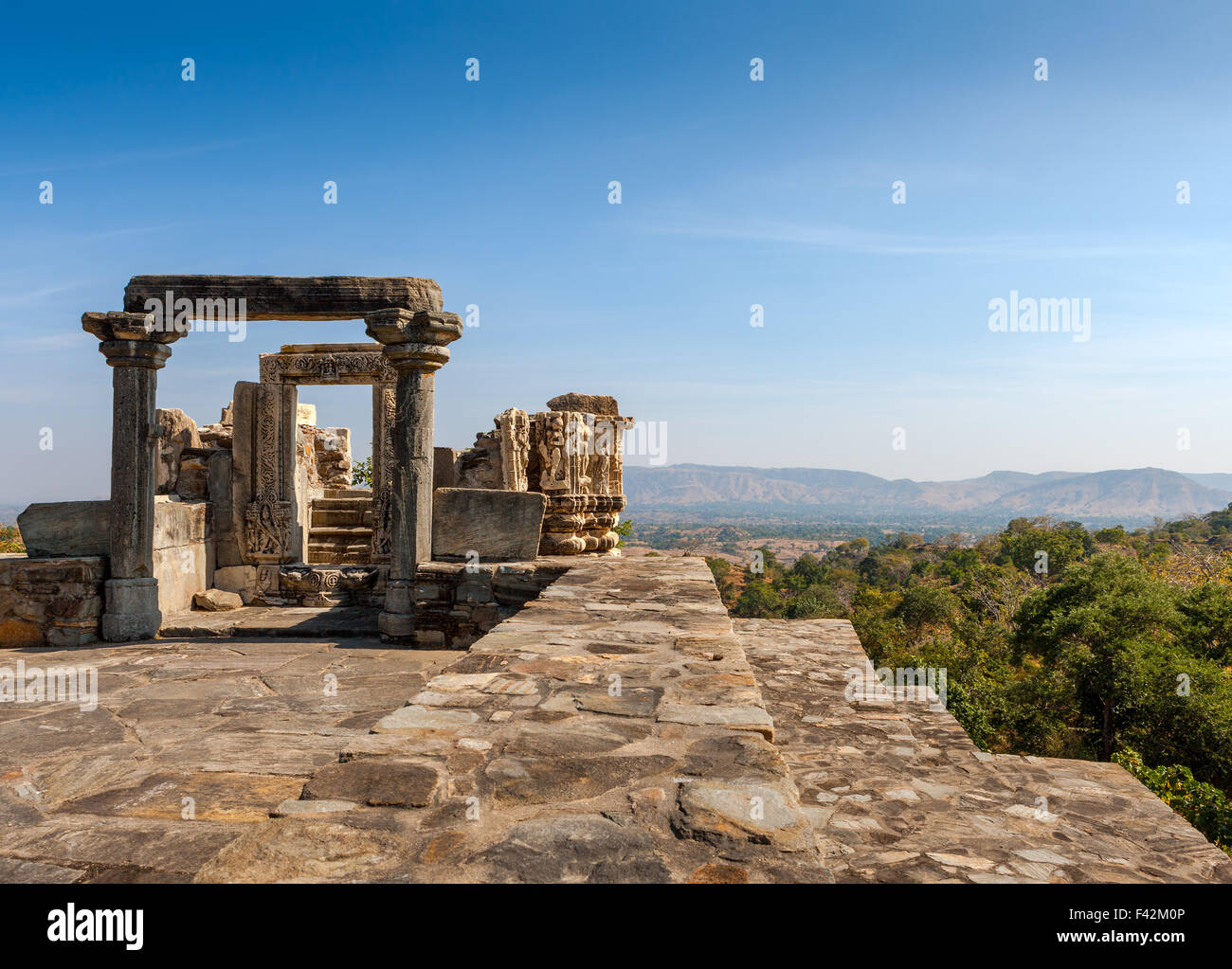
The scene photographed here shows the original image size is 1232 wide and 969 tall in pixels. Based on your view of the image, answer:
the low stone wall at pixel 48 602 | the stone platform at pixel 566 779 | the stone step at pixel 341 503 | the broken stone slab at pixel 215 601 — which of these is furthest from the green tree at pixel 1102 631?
the low stone wall at pixel 48 602

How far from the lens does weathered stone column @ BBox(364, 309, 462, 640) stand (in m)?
6.30

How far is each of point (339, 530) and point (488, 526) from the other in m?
4.64

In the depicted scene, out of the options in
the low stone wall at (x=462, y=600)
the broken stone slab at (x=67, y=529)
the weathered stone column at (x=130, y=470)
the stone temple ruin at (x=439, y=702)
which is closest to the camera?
the stone temple ruin at (x=439, y=702)

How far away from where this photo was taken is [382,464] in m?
10.3

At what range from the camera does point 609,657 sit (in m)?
3.28

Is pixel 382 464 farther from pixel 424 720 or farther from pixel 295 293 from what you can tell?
pixel 424 720

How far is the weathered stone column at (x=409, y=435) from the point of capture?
630 cm

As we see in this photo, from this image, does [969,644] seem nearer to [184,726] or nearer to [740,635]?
[740,635]

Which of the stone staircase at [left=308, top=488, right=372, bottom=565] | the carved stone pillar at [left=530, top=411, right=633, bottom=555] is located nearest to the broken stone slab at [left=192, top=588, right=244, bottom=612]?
the stone staircase at [left=308, top=488, right=372, bottom=565]

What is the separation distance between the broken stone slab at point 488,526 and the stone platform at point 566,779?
147 cm

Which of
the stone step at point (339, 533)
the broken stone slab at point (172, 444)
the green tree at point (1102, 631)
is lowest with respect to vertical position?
the green tree at point (1102, 631)

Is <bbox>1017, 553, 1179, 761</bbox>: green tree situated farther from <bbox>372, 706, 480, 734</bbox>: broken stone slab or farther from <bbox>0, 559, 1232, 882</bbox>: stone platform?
<bbox>372, 706, 480, 734</bbox>: broken stone slab

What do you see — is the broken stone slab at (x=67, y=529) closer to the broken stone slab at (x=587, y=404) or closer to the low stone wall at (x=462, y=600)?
the low stone wall at (x=462, y=600)
